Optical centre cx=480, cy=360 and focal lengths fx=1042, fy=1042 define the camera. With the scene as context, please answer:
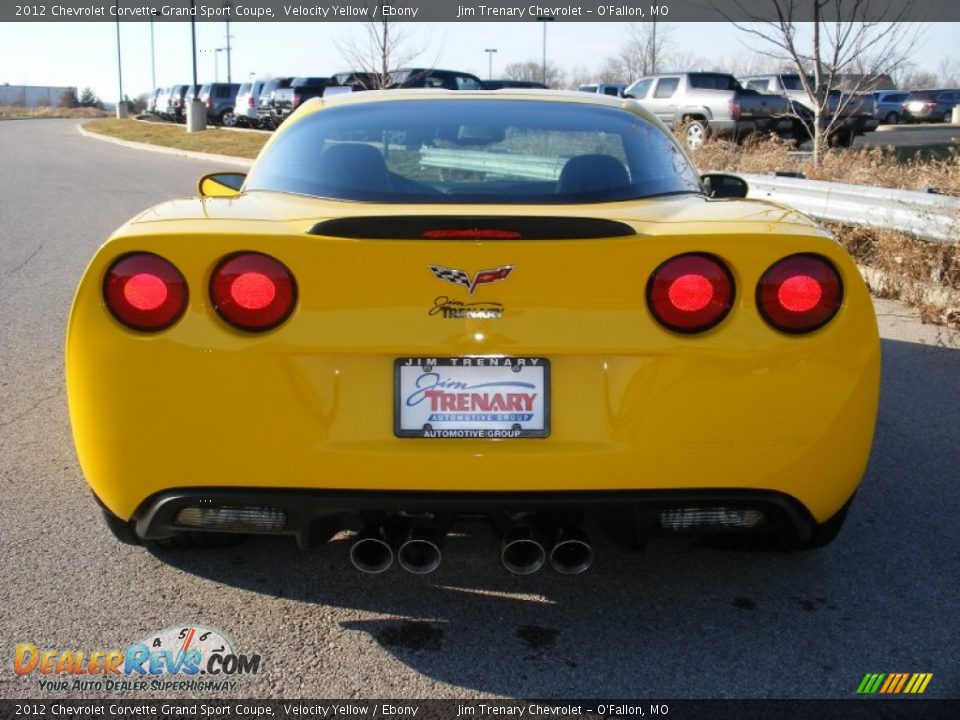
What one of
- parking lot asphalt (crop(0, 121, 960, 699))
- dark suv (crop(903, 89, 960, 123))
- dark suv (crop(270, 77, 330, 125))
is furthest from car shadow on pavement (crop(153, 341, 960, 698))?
dark suv (crop(903, 89, 960, 123))

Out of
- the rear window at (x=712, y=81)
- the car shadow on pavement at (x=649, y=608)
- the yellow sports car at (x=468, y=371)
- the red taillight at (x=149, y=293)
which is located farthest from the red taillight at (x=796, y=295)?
the rear window at (x=712, y=81)

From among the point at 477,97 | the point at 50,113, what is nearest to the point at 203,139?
the point at 477,97

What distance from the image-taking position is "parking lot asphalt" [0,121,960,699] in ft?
8.89

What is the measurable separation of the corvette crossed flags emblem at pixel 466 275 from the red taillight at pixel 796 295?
0.68 m

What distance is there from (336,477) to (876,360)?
1.47 meters

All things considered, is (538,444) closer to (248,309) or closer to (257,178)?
(248,309)

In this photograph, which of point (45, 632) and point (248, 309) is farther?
point (45, 632)

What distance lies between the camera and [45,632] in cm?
289

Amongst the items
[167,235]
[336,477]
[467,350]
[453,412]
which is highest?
[167,235]

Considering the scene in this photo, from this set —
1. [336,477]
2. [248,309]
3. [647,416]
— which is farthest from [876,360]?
[248,309]

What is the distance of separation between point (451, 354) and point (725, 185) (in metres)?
2.03

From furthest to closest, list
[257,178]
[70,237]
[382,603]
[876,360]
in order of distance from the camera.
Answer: [70,237]
[257,178]
[382,603]
[876,360]

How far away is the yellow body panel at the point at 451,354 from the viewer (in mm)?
2602

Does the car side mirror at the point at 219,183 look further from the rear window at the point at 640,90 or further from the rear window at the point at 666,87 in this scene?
the rear window at the point at 640,90
